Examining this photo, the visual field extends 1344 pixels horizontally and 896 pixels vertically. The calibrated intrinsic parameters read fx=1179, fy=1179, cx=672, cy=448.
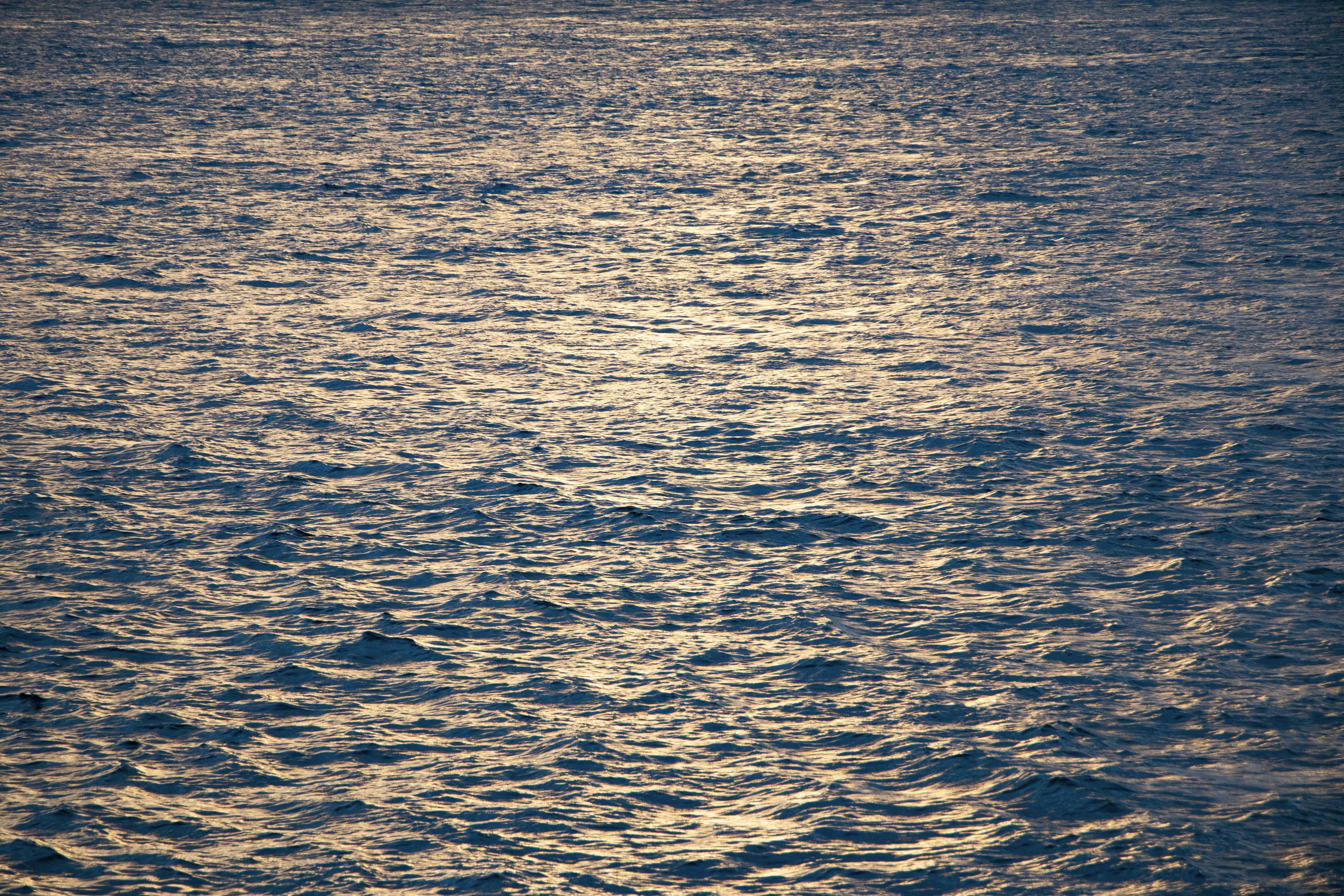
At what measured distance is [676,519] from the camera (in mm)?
4301

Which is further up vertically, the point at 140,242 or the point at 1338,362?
the point at 140,242

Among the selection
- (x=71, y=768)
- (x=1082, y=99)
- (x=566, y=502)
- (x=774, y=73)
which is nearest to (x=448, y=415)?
(x=566, y=502)

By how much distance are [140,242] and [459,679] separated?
5.11 m

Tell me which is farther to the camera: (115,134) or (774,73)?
(774,73)

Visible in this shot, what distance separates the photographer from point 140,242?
7.31 metres

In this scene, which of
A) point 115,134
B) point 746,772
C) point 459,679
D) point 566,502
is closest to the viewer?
point 746,772

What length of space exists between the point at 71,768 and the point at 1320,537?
392 centimetres

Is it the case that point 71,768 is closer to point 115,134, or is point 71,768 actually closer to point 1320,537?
point 1320,537

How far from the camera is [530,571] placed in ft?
13.1

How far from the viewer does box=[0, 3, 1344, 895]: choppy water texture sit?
284cm

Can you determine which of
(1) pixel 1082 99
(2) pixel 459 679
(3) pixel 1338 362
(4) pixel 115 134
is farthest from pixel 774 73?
(2) pixel 459 679

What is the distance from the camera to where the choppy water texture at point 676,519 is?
284cm

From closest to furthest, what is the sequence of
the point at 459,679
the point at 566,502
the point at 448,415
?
the point at 459,679 → the point at 566,502 → the point at 448,415

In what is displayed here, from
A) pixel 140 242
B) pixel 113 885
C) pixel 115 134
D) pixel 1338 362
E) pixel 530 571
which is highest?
pixel 115 134
